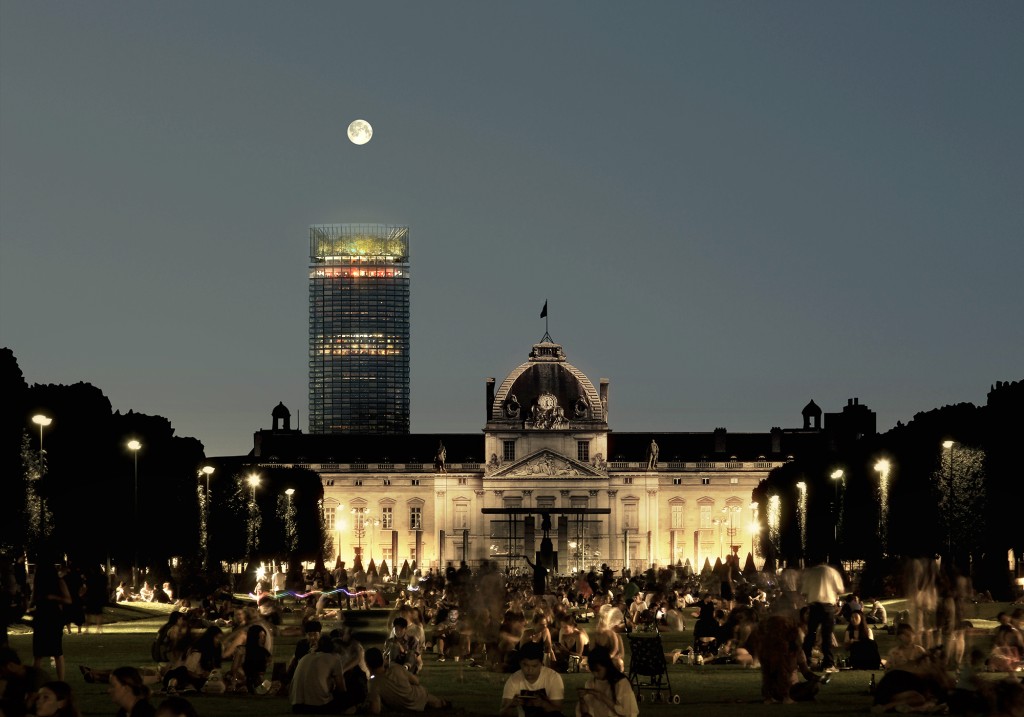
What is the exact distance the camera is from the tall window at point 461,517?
171 m

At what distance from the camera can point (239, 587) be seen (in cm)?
9650

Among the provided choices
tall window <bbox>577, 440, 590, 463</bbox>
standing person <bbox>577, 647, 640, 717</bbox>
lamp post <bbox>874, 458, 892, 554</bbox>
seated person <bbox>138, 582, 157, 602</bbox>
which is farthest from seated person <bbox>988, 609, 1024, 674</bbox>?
tall window <bbox>577, 440, 590, 463</bbox>

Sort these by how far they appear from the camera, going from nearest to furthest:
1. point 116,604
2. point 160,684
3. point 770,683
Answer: point 770,683 < point 160,684 < point 116,604

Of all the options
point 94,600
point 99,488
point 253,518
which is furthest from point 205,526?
point 94,600

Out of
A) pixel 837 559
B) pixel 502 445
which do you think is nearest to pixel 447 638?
pixel 837 559

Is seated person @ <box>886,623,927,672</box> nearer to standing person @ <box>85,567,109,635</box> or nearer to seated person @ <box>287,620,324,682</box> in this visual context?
Result: seated person @ <box>287,620,324,682</box>

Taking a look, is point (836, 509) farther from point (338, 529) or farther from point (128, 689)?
point (128, 689)

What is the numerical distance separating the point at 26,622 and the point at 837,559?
48.0 m

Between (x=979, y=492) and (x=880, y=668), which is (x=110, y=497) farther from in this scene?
(x=880, y=668)

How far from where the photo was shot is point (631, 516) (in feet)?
564

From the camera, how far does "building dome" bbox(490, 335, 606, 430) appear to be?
170250mm

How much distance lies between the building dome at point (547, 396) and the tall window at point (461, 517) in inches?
299

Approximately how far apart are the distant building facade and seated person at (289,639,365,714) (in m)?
140

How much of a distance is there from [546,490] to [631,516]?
741cm
